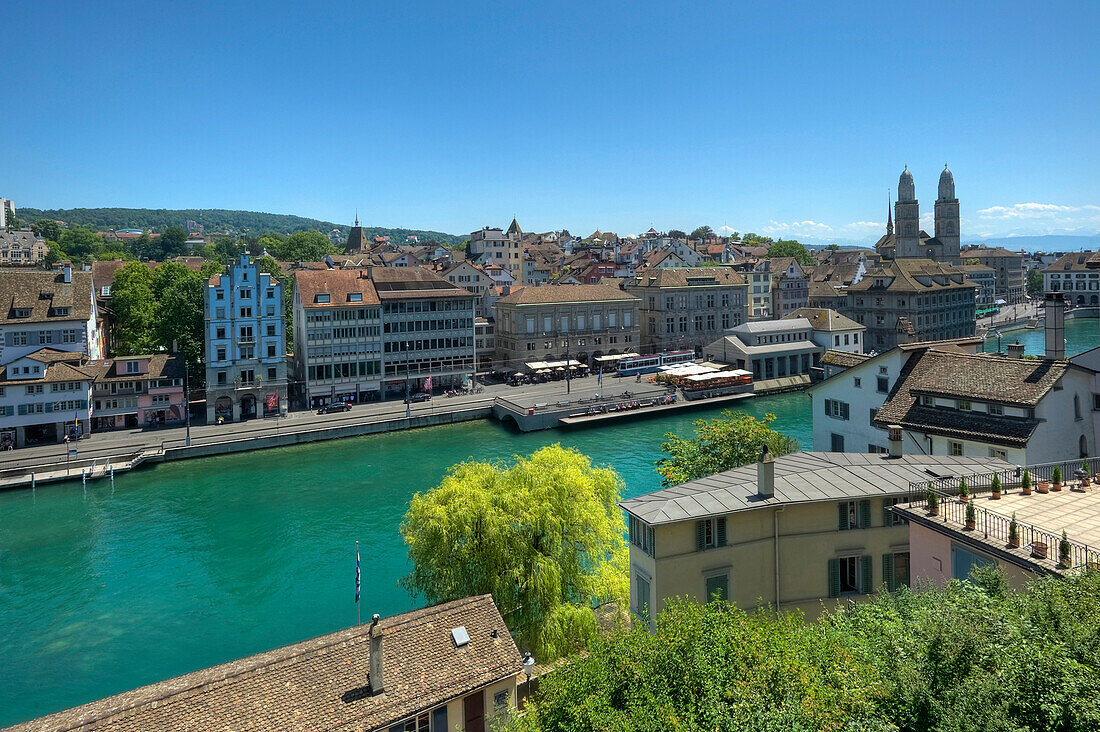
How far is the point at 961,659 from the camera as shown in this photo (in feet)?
30.9

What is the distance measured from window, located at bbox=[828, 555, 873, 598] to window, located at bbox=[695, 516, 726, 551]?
330 cm

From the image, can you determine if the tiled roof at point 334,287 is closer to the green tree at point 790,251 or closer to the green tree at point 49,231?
the green tree at point 790,251

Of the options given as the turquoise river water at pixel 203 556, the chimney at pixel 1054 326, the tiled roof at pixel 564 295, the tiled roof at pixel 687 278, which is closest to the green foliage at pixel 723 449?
the turquoise river water at pixel 203 556

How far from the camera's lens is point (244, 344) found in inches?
2381

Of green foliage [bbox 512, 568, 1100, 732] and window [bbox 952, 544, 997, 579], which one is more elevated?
green foliage [bbox 512, 568, 1100, 732]

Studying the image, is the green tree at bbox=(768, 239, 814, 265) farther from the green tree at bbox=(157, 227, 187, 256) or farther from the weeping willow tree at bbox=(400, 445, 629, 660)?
the weeping willow tree at bbox=(400, 445, 629, 660)

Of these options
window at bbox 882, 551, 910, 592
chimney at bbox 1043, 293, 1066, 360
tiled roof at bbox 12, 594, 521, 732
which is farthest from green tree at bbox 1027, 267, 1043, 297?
tiled roof at bbox 12, 594, 521, 732

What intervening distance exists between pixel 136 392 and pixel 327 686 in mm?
51648

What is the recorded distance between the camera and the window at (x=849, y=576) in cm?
1997

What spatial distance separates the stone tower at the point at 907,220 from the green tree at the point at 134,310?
14143cm

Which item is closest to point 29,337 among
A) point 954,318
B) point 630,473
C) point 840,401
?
point 630,473

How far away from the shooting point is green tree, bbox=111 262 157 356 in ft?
225

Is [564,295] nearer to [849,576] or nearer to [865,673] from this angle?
[849,576]

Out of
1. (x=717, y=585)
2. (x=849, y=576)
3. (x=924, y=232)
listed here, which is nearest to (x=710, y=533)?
(x=717, y=585)
